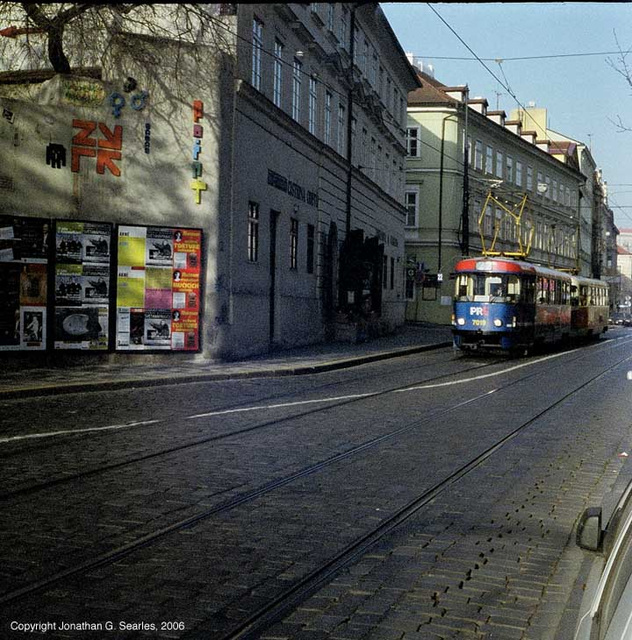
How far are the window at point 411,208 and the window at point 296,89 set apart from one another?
28030mm

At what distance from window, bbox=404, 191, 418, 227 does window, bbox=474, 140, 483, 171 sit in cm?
485

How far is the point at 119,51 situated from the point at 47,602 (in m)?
17.1

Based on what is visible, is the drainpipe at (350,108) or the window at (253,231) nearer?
the window at (253,231)

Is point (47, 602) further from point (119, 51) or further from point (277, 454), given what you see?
point (119, 51)

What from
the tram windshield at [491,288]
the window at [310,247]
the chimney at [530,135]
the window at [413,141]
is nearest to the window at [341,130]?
the window at [310,247]

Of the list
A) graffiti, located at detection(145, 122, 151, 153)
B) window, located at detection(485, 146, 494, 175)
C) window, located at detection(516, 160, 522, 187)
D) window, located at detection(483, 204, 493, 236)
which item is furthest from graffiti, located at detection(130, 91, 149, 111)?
window, located at detection(516, 160, 522, 187)

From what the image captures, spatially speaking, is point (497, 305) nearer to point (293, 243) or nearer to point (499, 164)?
point (293, 243)

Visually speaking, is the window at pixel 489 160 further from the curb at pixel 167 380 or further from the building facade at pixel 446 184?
the curb at pixel 167 380

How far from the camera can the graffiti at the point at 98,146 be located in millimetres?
19781

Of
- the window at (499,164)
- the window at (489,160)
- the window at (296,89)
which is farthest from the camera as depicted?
the window at (499,164)

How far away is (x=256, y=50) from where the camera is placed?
23688 mm

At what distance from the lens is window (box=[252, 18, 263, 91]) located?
2332cm

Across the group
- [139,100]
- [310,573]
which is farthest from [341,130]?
[310,573]

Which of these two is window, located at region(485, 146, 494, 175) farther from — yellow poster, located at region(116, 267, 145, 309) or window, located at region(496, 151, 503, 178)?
yellow poster, located at region(116, 267, 145, 309)
